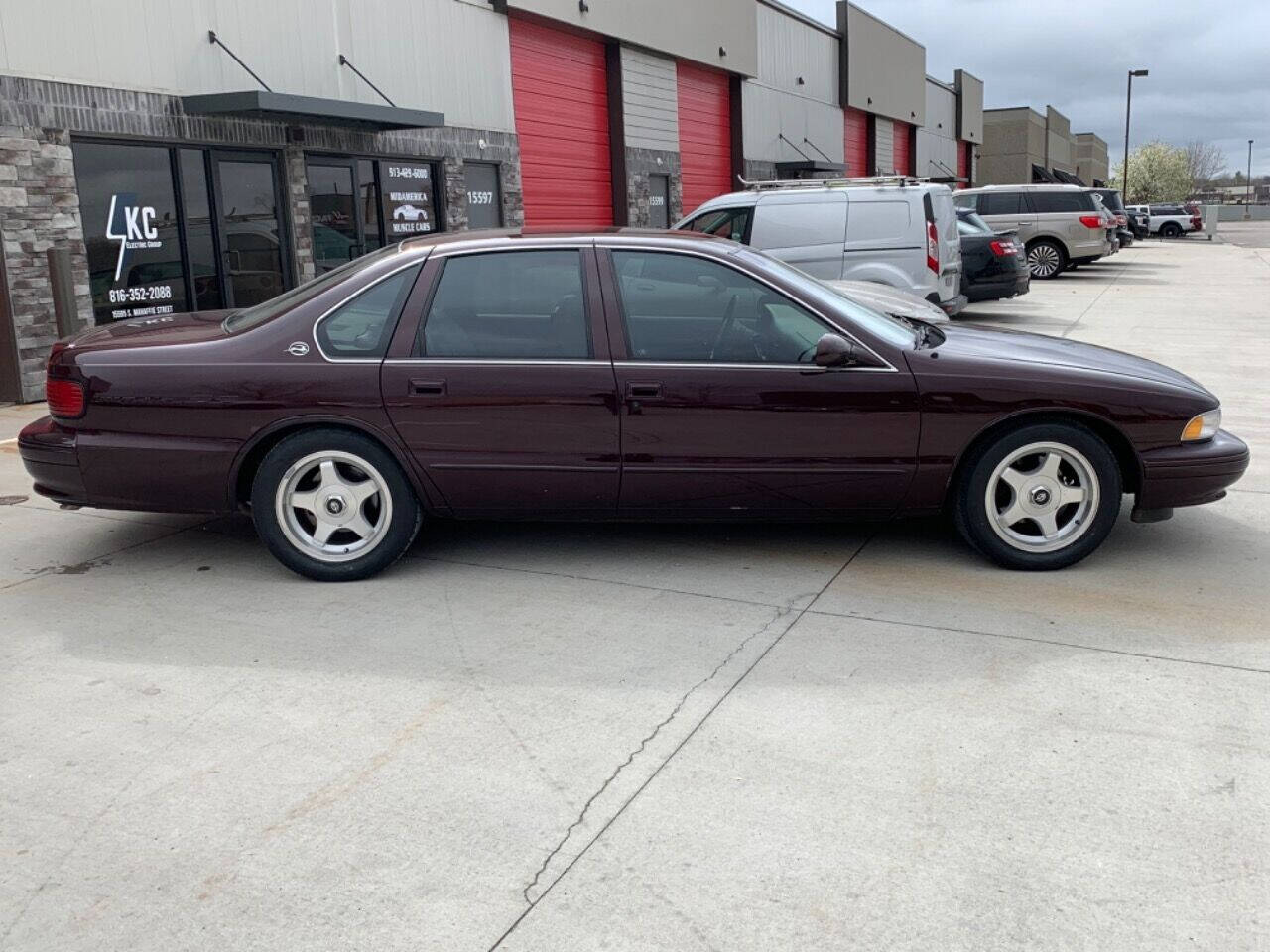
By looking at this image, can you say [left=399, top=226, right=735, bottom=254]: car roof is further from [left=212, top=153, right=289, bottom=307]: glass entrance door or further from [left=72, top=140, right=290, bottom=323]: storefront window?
[left=212, top=153, right=289, bottom=307]: glass entrance door

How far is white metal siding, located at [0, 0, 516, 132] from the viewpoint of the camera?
10.5 metres

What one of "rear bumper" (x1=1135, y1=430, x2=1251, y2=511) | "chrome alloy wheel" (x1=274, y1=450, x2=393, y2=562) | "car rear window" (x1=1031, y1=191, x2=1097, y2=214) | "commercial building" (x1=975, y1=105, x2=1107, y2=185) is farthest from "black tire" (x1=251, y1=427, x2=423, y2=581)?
"commercial building" (x1=975, y1=105, x2=1107, y2=185)

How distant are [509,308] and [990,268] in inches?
504

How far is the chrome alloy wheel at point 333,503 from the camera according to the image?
524 cm

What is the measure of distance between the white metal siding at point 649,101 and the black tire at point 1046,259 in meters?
8.72

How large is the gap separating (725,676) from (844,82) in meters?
30.8

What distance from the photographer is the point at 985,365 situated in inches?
204

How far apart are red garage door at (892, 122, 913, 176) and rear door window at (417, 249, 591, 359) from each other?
35406mm

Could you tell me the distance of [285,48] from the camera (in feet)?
42.9

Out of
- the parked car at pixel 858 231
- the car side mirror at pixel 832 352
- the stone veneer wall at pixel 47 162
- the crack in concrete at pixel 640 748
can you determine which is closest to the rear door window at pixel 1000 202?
the parked car at pixel 858 231

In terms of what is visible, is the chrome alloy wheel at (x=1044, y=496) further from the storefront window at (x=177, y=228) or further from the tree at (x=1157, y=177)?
the tree at (x=1157, y=177)

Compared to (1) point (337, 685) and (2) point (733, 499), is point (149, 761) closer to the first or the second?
(1) point (337, 685)

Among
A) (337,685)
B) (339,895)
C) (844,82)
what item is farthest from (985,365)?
(844,82)

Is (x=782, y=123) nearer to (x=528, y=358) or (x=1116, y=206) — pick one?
(x=1116, y=206)
